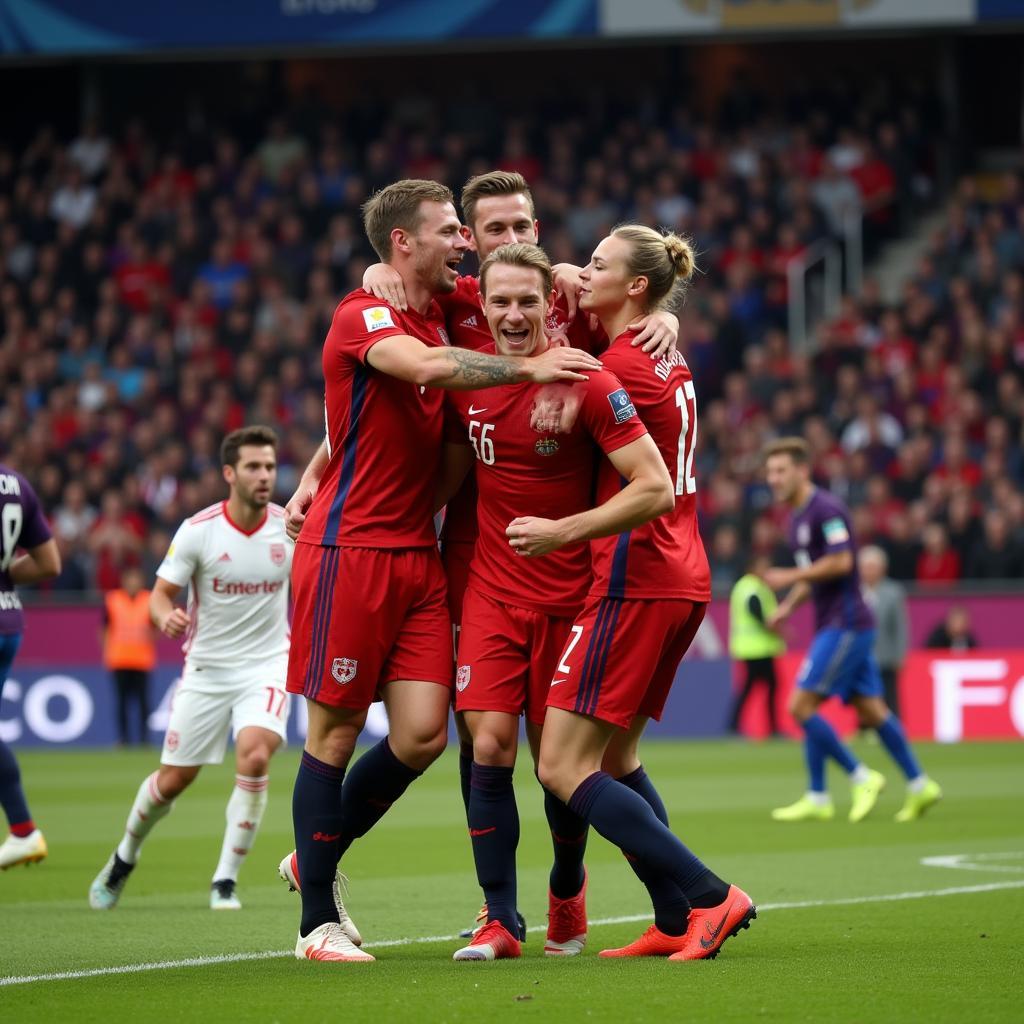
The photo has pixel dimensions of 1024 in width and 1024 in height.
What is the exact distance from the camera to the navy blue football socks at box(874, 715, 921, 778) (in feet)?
43.2

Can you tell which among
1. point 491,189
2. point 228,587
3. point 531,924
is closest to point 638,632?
point 491,189

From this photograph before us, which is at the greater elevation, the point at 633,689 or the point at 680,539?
the point at 680,539

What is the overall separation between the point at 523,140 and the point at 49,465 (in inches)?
360

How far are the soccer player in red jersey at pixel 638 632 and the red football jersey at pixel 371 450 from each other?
0.56 m

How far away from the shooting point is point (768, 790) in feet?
50.5

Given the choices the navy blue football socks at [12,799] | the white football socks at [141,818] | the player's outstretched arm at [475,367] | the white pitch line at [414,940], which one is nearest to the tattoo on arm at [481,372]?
the player's outstretched arm at [475,367]

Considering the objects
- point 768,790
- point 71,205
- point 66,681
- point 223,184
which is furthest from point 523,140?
point 768,790

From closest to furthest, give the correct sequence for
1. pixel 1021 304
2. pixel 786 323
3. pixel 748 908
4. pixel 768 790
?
pixel 748 908
pixel 768 790
pixel 1021 304
pixel 786 323

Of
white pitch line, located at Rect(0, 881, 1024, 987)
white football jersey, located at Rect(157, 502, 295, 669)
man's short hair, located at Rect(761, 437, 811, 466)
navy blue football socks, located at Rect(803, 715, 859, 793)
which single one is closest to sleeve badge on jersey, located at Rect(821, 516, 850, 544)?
man's short hair, located at Rect(761, 437, 811, 466)

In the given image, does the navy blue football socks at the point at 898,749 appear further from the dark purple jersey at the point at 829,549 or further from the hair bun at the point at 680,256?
the hair bun at the point at 680,256

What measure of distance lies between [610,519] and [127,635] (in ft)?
49.4

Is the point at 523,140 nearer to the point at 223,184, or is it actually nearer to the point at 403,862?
the point at 223,184

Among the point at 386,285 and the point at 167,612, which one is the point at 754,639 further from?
the point at 386,285

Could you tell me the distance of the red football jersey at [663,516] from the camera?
6.54m
